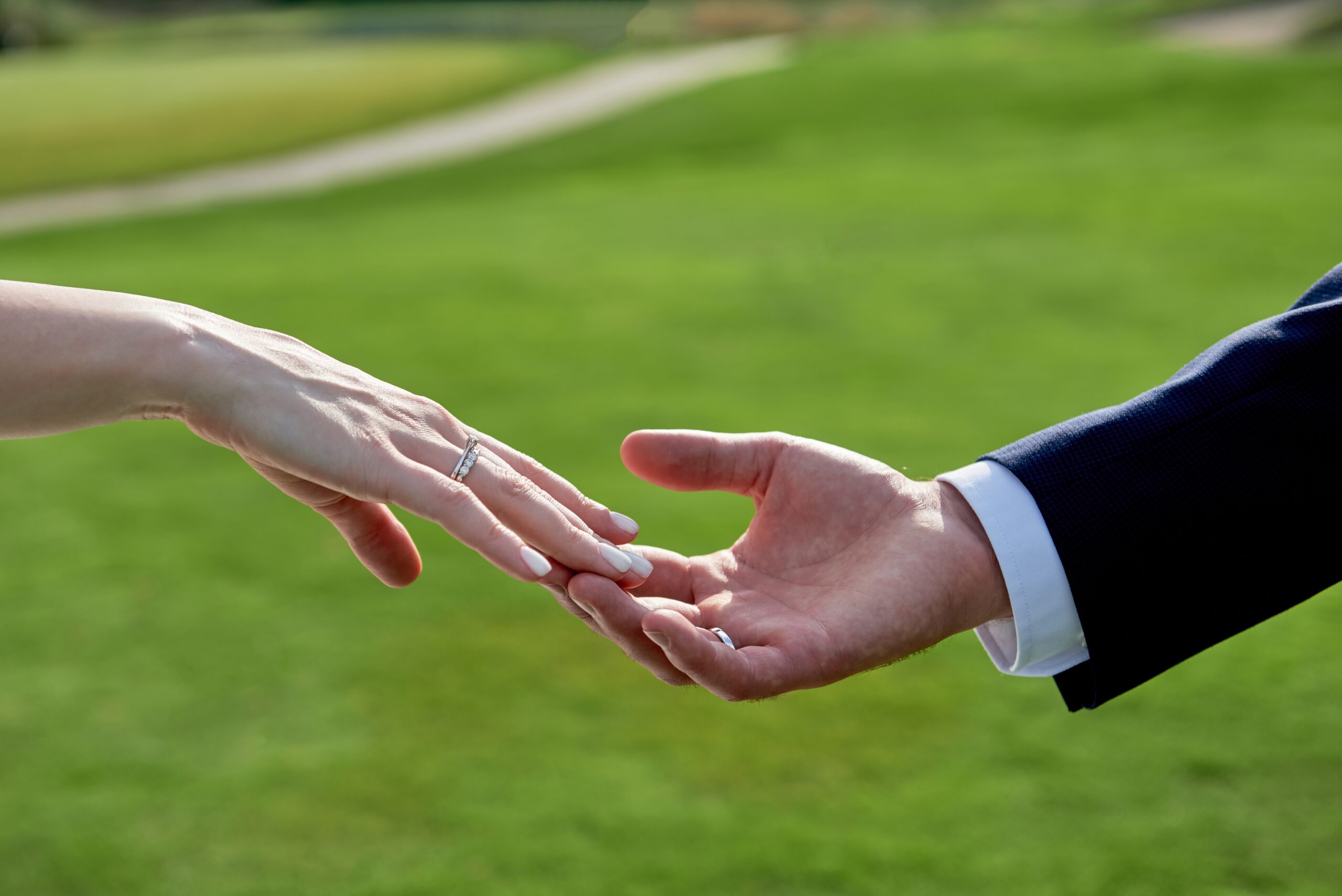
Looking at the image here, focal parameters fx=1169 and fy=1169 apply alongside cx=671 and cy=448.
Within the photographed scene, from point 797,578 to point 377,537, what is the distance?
794 mm

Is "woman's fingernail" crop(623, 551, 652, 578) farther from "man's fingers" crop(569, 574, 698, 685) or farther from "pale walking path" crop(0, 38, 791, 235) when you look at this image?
"pale walking path" crop(0, 38, 791, 235)

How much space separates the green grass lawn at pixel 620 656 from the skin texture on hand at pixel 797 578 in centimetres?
54

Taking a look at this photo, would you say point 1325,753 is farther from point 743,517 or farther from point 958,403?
point 958,403

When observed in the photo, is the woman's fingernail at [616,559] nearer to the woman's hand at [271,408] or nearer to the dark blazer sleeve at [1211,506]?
the woman's hand at [271,408]

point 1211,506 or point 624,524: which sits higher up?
point 1211,506

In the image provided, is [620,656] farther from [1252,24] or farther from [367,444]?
[1252,24]

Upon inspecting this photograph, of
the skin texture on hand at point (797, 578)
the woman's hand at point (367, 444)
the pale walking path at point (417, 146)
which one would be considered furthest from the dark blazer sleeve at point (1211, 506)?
the pale walking path at point (417, 146)

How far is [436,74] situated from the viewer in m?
19.8

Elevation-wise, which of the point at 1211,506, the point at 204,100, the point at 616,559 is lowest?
the point at 616,559

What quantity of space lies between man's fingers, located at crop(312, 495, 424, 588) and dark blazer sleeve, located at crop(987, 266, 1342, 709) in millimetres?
1179

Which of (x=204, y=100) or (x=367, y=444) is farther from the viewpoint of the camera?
(x=204, y=100)

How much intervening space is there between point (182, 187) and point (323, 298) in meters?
7.42

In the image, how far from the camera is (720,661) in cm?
179

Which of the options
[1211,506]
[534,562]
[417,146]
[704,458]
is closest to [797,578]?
[704,458]
